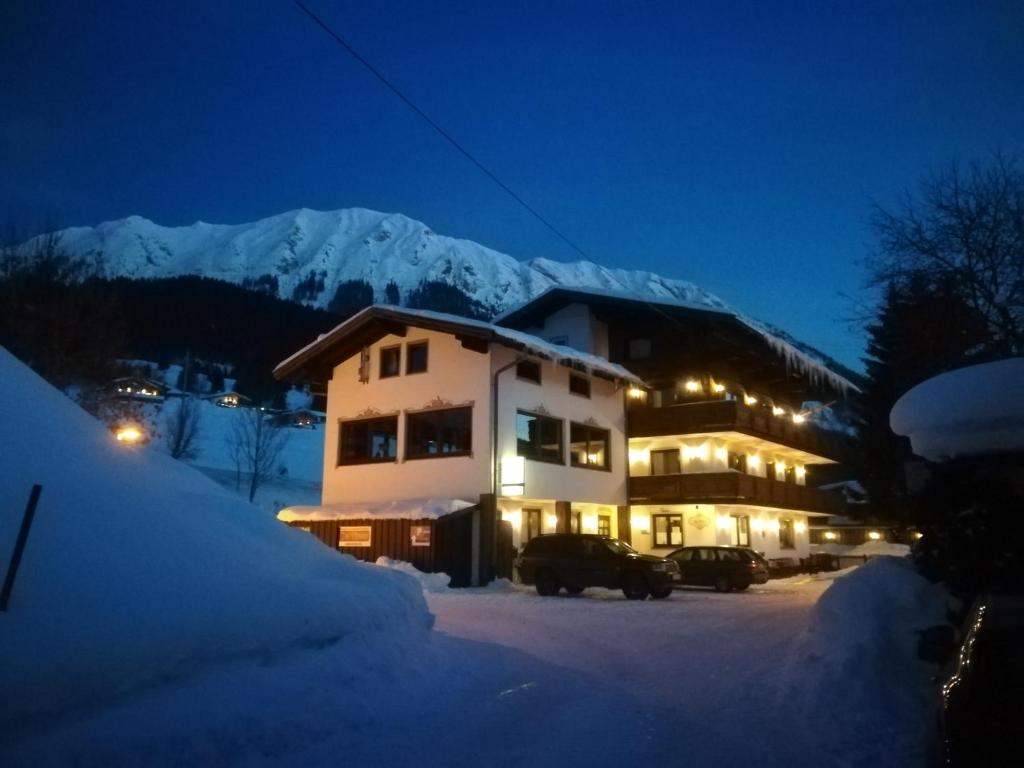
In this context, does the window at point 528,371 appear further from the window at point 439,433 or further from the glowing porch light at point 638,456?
the glowing porch light at point 638,456

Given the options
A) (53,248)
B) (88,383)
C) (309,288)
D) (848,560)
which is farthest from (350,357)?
(309,288)

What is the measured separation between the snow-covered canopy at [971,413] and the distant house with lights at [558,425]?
1601 cm

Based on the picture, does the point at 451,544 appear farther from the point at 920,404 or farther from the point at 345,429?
the point at 920,404

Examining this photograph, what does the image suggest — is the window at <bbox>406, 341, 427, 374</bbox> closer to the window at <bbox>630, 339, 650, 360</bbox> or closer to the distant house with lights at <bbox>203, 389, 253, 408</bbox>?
the window at <bbox>630, 339, 650, 360</bbox>

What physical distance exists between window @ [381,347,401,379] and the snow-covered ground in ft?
61.1

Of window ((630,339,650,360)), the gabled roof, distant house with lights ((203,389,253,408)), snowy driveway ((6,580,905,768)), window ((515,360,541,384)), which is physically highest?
distant house with lights ((203,389,253,408))

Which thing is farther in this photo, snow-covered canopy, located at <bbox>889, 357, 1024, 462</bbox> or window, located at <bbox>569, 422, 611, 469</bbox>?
window, located at <bbox>569, 422, 611, 469</bbox>

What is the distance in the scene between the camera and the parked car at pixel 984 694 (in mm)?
3961

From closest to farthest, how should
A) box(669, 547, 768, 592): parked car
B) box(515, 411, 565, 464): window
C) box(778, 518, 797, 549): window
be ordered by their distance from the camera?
box(669, 547, 768, 592): parked car < box(515, 411, 565, 464): window < box(778, 518, 797, 549): window

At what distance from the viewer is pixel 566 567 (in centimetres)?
2264

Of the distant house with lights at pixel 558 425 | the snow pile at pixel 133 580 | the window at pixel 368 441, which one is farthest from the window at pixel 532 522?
the snow pile at pixel 133 580

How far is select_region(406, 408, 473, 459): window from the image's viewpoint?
2661 centimetres

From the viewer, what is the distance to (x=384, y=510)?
86.2 ft

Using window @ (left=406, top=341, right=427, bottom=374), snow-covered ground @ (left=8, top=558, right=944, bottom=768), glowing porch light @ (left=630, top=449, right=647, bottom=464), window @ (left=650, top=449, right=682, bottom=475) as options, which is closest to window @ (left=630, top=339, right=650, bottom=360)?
glowing porch light @ (left=630, top=449, right=647, bottom=464)
